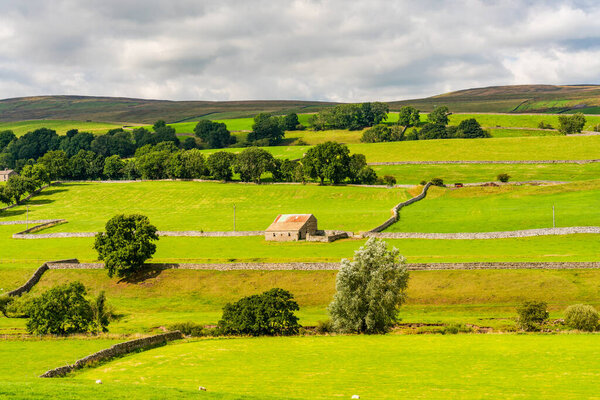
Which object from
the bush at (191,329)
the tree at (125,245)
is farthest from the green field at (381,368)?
the tree at (125,245)

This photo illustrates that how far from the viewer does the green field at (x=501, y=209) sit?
85.7m

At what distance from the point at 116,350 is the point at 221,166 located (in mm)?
108763

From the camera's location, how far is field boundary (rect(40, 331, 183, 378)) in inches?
1313

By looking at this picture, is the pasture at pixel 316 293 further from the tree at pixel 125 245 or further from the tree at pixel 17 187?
the tree at pixel 17 187

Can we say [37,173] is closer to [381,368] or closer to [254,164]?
[254,164]

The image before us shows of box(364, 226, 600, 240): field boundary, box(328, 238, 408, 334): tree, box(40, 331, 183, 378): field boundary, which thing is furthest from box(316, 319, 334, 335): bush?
box(364, 226, 600, 240): field boundary

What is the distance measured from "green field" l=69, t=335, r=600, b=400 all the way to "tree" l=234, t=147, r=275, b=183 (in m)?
100

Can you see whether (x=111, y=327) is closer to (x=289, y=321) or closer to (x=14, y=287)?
(x=289, y=321)

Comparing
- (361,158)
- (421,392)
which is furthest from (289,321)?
(361,158)

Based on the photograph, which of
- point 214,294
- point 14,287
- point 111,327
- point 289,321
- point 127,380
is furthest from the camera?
point 14,287

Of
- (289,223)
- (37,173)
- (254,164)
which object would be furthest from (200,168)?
(289,223)

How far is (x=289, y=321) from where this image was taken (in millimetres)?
50594

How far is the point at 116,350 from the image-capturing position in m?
40.1

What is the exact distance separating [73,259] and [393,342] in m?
53.8
